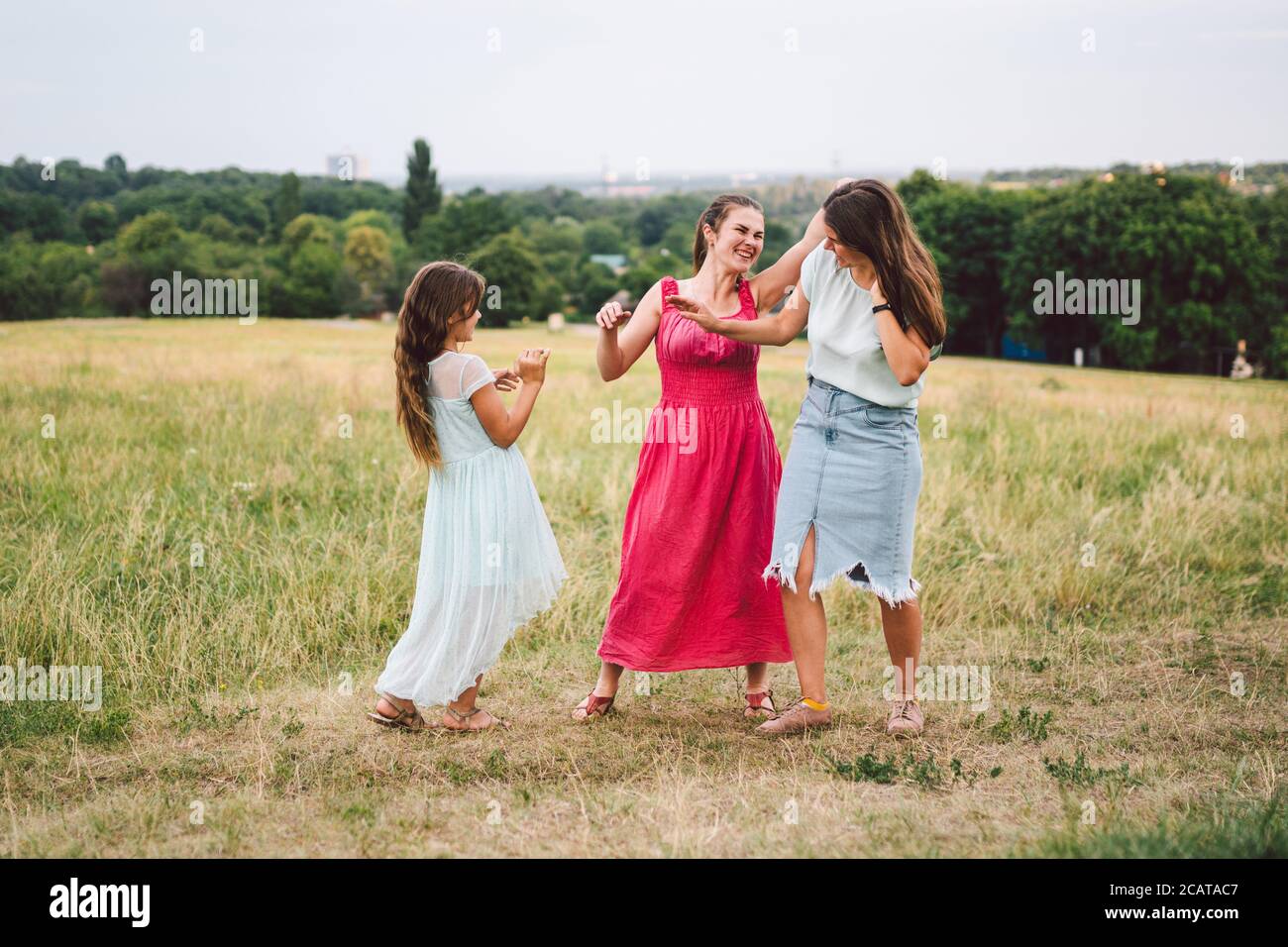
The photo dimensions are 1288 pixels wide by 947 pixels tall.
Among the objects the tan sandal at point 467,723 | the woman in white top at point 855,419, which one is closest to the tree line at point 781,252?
the woman in white top at point 855,419

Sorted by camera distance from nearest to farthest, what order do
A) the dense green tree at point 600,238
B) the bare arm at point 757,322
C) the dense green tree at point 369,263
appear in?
the bare arm at point 757,322, the dense green tree at point 369,263, the dense green tree at point 600,238

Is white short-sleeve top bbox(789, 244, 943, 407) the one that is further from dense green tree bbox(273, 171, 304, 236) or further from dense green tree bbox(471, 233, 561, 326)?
dense green tree bbox(273, 171, 304, 236)

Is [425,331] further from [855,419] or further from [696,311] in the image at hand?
[855,419]

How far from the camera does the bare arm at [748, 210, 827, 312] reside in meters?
4.92

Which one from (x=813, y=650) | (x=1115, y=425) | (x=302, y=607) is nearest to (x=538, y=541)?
(x=813, y=650)

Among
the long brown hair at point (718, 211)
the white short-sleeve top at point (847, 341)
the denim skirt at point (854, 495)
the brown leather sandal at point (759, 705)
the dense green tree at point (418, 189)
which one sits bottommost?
the brown leather sandal at point (759, 705)

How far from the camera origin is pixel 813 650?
4.71 m

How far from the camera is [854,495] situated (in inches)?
181

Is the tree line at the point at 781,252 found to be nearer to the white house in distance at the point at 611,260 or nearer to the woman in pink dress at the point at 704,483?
the white house in distance at the point at 611,260

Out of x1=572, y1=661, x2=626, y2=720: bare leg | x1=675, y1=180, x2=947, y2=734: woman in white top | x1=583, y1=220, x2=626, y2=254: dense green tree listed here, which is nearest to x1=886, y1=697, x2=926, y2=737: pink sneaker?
x1=675, y1=180, x2=947, y2=734: woman in white top

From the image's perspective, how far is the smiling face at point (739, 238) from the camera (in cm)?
480

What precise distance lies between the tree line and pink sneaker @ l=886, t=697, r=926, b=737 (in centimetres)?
2839

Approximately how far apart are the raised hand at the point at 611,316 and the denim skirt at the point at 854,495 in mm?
915

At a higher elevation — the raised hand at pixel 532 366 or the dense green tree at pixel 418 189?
the dense green tree at pixel 418 189
